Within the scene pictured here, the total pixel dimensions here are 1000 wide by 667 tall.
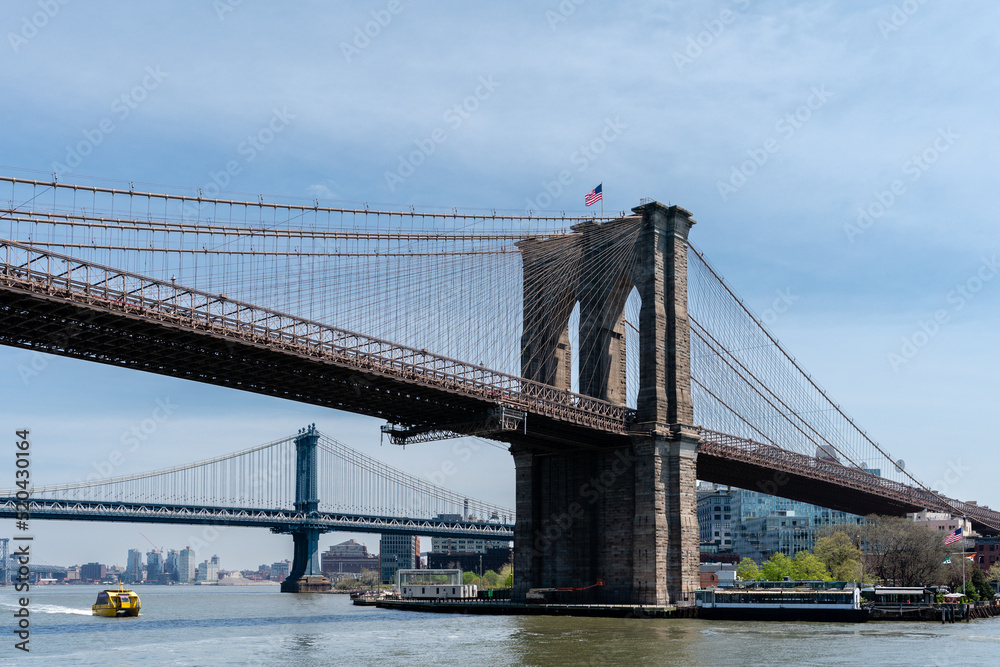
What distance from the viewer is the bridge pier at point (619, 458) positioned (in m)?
66.6

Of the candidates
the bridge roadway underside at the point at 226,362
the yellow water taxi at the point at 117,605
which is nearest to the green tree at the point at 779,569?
the bridge roadway underside at the point at 226,362

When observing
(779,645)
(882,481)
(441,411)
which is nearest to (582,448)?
(441,411)

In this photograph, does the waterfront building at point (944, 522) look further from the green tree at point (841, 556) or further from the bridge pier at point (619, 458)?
the bridge pier at point (619, 458)

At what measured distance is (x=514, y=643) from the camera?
4544cm

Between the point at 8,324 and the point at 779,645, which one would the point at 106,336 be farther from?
the point at 779,645

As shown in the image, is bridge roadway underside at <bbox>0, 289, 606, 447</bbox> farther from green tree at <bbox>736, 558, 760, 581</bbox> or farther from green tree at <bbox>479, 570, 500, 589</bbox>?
green tree at <bbox>479, 570, 500, 589</bbox>

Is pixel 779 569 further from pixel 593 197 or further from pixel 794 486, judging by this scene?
pixel 593 197

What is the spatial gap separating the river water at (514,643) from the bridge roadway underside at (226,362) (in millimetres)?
12397

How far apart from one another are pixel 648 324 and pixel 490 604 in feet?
72.8

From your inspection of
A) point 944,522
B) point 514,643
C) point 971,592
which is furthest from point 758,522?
point 514,643

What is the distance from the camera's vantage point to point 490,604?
72000mm

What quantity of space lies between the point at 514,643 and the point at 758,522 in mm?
123957

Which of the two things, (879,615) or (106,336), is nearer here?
(106,336)

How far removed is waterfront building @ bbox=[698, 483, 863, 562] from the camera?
151750mm
